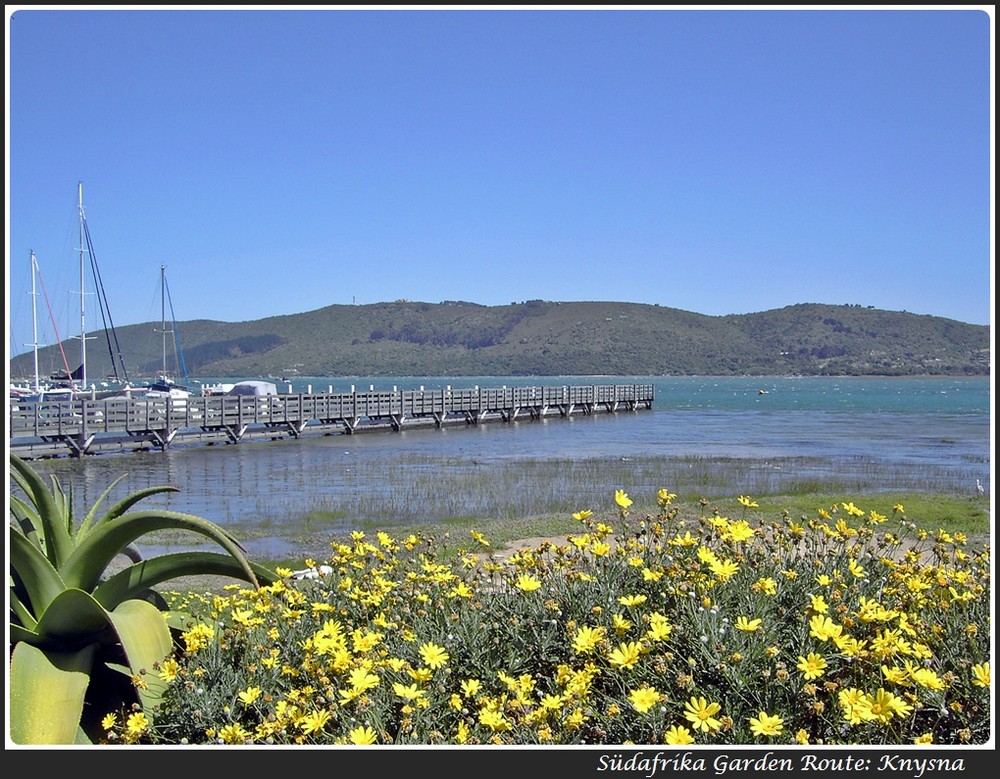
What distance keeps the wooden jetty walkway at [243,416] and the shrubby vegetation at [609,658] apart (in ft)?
63.7

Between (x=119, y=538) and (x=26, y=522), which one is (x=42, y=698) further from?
(x=26, y=522)

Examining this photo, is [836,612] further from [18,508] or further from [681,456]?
[681,456]

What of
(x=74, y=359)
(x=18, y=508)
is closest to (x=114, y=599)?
(x=18, y=508)

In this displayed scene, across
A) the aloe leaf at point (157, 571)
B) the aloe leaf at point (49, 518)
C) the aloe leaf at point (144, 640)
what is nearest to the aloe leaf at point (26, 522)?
the aloe leaf at point (49, 518)

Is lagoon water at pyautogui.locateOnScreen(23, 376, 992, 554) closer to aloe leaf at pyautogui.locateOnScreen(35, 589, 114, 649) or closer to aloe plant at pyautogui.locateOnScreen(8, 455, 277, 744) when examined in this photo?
aloe plant at pyautogui.locateOnScreen(8, 455, 277, 744)

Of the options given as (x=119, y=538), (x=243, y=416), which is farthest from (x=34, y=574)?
(x=243, y=416)

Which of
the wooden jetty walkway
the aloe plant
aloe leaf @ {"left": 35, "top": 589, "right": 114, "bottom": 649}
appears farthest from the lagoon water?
aloe leaf @ {"left": 35, "top": 589, "right": 114, "bottom": 649}

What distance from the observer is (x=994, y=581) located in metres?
3.35

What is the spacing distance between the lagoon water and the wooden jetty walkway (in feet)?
4.14

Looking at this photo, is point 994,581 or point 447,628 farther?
point 447,628

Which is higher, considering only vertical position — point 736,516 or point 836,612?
point 836,612

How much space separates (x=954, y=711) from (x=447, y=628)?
1.95 m

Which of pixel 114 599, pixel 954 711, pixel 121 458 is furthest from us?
pixel 121 458

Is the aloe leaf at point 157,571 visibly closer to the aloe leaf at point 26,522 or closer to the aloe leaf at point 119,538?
the aloe leaf at point 119,538
